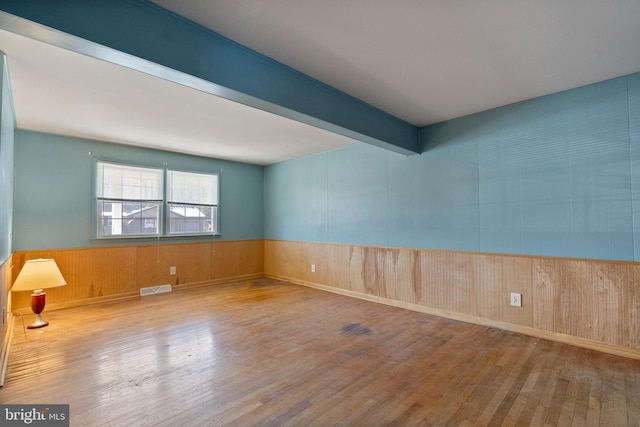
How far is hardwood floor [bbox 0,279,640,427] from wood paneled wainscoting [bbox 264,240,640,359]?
7.2 inches

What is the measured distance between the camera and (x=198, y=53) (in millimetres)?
1811

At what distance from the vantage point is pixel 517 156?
302 centimetres

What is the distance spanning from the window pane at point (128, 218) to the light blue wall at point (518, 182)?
10.4 ft

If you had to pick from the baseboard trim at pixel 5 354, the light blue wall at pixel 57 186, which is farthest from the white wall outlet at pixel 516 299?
the light blue wall at pixel 57 186

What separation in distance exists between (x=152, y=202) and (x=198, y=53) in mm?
3632

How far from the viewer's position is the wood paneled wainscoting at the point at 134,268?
3.88 meters

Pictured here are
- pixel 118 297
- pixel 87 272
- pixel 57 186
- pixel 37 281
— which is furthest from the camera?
pixel 118 297

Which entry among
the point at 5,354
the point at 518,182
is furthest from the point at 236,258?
the point at 518,182

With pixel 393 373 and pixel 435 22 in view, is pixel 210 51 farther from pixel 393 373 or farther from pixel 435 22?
pixel 393 373

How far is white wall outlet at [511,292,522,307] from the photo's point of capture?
2.97m

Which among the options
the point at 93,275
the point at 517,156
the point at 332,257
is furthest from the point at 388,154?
the point at 93,275

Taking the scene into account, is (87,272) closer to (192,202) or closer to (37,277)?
(37,277)

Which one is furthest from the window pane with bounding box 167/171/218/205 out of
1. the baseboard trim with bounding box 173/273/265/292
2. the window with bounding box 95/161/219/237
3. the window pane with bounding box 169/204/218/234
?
the baseboard trim with bounding box 173/273/265/292

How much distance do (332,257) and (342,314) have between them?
4.47 feet
